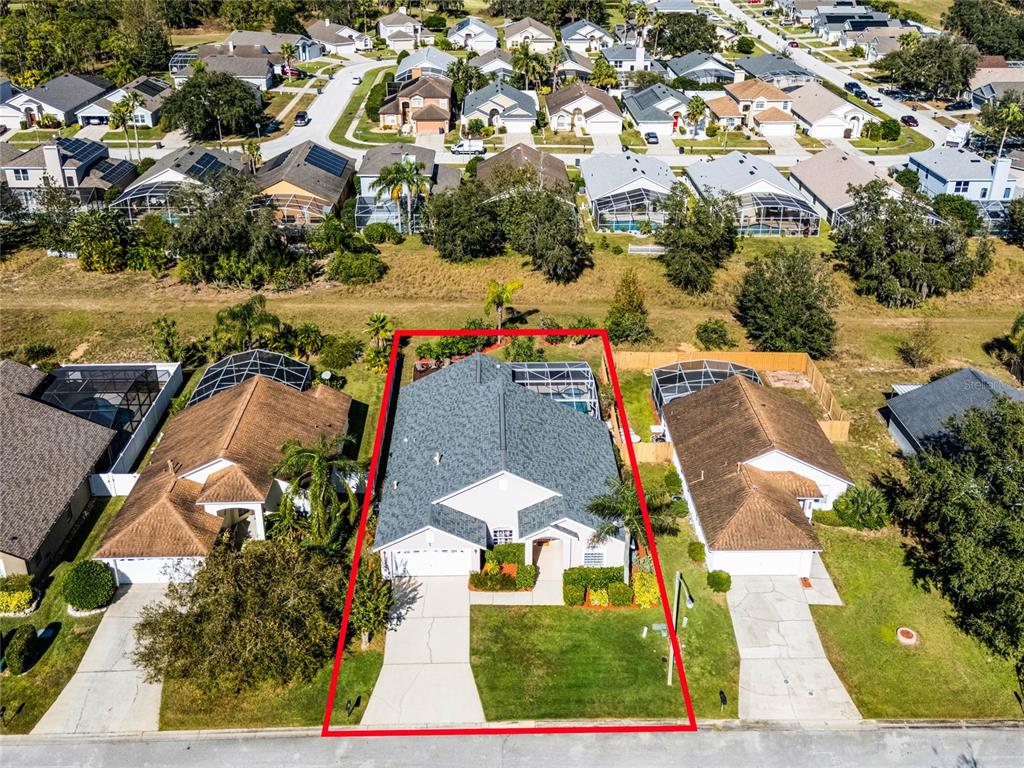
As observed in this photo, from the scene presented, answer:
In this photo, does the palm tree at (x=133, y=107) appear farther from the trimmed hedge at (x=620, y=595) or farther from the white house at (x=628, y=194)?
the trimmed hedge at (x=620, y=595)

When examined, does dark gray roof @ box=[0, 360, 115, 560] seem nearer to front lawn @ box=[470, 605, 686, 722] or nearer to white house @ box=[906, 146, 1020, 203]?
front lawn @ box=[470, 605, 686, 722]

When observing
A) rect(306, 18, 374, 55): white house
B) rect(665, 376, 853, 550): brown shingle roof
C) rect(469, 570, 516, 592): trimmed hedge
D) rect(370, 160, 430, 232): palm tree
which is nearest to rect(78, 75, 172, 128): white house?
rect(306, 18, 374, 55): white house

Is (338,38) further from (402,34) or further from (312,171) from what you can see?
(312,171)

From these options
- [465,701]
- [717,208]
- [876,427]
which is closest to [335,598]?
[465,701]

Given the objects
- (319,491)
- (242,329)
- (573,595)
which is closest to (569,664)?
(573,595)

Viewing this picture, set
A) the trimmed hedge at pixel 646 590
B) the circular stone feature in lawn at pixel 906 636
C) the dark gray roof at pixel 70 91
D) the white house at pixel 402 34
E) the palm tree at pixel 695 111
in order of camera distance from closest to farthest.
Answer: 1. the circular stone feature in lawn at pixel 906 636
2. the trimmed hedge at pixel 646 590
3. the palm tree at pixel 695 111
4. the dark gray roof at pixel 70 91
5. the white house at pixel 402 34

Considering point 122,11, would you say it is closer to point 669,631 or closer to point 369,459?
point 369,459

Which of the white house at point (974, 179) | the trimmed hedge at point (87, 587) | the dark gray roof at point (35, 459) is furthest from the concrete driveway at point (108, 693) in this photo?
the white house at point (974, 179)
